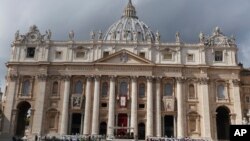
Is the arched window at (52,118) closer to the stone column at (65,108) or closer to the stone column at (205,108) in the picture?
the stone column at (65,108)

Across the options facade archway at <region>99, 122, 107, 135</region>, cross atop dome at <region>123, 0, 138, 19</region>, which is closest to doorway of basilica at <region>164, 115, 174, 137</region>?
facade archway at <region>99, 122, 107, 135</region>

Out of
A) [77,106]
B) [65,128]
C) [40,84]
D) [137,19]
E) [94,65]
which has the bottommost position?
[65,128]

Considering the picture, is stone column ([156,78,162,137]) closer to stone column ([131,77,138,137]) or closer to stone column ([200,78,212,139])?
stone column ([131,77,138,137])

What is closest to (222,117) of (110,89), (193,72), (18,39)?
(193,72)

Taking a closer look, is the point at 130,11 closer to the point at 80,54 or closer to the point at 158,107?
the point at 80,54

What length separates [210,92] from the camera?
48.8 meters

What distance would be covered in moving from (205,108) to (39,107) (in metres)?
25.8

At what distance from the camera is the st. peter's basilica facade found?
47.0m

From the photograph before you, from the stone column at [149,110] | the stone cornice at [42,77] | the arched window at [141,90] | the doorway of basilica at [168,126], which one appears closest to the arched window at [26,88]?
the stone cornice at [42,77]

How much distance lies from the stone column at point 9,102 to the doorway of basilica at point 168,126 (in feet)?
77.8

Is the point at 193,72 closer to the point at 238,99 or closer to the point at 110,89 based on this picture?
the point at 238,99

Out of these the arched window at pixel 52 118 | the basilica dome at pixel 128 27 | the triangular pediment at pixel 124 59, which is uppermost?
the basilica dome at pixel 128 27

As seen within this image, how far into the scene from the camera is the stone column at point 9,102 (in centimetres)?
4681

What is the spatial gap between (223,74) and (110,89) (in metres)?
18.7
